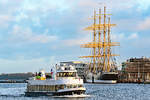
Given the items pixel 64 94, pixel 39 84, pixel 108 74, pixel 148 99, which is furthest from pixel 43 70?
pixel 108 74

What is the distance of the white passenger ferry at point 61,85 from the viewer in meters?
69.1

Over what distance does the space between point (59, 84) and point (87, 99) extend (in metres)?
5.47

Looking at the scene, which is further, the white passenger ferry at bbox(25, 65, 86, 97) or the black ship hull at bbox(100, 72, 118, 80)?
the black ship hull at bbox(100, 72, 118, 80)

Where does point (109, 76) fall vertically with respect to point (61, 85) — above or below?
above

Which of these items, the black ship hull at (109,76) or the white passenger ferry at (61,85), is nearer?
the white passenger ferry at (61,85)

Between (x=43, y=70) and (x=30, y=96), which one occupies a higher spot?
(x=43, y=70)

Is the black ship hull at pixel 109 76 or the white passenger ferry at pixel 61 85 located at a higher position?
the black ship hull at pixel 109 76

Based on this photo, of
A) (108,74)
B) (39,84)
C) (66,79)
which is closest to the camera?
(66,79)

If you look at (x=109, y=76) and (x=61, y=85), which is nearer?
(x=61, y=85)

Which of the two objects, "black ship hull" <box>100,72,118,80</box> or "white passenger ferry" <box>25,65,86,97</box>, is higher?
"black ship hull" <box>100,72,118,80</box>

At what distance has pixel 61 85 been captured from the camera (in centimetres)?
6938

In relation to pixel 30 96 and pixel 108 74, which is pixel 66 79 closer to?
pixel 30 96

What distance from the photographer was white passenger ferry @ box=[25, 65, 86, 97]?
69.1 meters

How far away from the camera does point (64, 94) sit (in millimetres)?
69625
